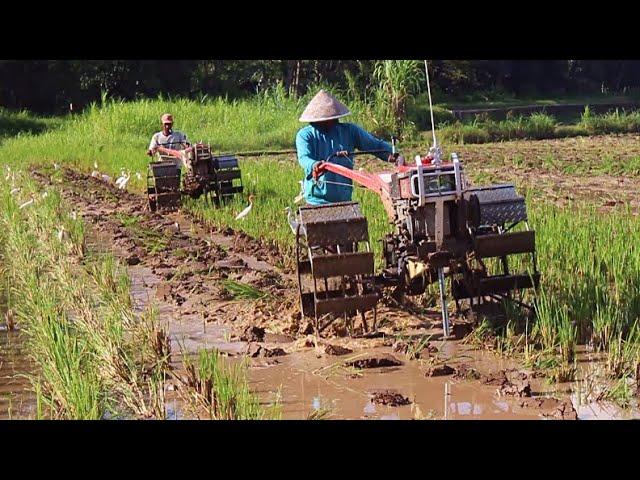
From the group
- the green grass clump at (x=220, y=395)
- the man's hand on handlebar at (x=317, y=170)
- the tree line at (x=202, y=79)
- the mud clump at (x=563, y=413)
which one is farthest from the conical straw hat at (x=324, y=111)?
the tree line at (x=202, y=79)

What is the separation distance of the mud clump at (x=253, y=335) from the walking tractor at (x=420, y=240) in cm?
28

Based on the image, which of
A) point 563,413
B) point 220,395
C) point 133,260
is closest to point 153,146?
point 133,260

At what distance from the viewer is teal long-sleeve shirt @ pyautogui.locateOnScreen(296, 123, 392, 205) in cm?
596

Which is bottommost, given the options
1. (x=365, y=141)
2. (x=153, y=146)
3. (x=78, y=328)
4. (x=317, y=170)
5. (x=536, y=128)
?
(x=536, y=128)

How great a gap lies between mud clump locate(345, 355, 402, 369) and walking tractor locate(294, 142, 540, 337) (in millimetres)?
425

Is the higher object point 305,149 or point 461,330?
point 305,149

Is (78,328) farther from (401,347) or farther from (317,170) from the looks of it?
(401,347)

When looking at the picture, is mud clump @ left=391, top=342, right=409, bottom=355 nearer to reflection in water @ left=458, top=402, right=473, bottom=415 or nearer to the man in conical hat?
reflection in water @ left=458, top=402, right=473, bottom=415

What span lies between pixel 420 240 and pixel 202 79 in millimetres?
24775

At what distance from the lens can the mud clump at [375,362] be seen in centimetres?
490

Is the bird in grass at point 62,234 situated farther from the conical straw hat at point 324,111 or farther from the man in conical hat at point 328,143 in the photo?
the conical straw hat at point 324,111

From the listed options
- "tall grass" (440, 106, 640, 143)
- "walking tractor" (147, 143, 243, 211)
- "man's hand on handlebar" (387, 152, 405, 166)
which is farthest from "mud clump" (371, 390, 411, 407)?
"tall grass" (440, 106, 640, 143)

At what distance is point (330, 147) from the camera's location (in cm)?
601
